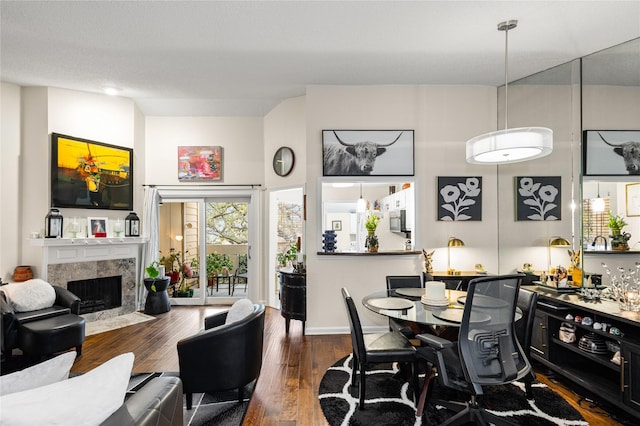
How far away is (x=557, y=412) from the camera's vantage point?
247 centimetres

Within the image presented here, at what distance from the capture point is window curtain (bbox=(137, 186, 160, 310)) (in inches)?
215

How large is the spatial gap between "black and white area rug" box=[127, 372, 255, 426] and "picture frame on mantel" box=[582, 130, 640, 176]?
3.85m

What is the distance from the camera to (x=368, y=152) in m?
4.33

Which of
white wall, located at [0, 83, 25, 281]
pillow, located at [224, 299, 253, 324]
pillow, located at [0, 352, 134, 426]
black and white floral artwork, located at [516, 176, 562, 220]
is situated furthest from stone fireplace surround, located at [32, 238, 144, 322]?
black and white floral artwork, located at [516, 176, 562, 220]

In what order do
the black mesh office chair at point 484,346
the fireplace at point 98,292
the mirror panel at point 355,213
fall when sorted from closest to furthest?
the black mesh office chair at point 484,346, the fireplace at point 98,292, the mirror panel at point 355,213

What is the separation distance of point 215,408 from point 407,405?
150 centimetres

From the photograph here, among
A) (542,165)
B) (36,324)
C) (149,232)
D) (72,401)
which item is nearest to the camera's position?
(72,401)

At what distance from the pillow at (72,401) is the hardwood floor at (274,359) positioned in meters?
1.39

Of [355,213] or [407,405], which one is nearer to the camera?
[407,405]

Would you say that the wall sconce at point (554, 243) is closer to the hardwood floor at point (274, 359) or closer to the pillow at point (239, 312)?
the hardwood floor at point (274, 359)

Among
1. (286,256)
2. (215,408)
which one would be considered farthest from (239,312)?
(286,256)

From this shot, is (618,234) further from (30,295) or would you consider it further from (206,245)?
(30,295)

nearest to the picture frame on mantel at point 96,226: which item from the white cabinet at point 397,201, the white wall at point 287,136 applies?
the white wall at point 287,136

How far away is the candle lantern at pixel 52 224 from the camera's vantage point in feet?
14.2
